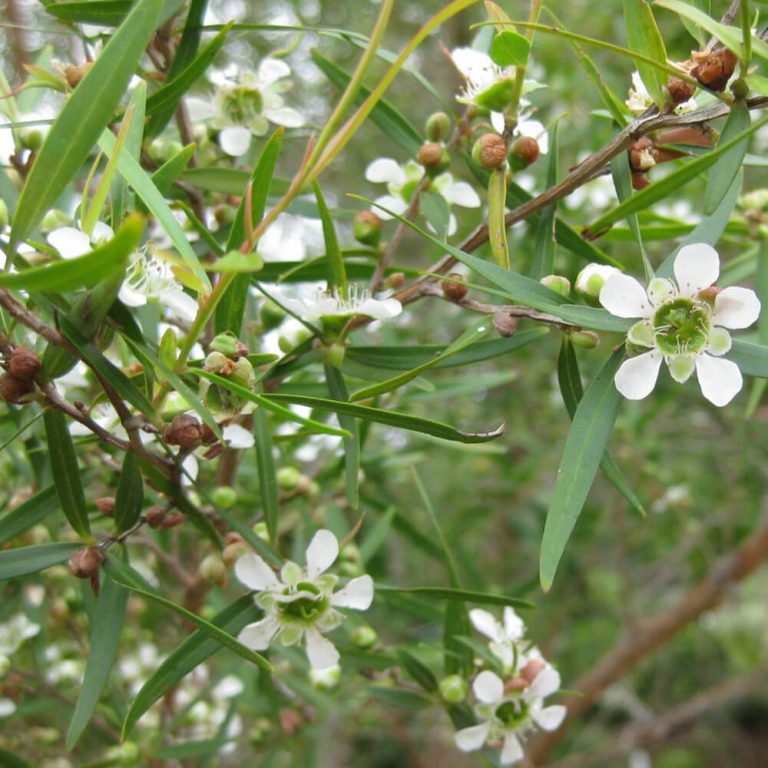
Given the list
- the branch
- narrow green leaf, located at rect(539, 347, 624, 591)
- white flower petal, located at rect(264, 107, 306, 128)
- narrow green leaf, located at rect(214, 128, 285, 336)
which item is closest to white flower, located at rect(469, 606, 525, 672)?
narrow green leaf, located at rect(539, 347, 624, 591)

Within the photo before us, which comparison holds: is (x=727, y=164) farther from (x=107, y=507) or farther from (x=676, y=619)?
(x=676, y=619)

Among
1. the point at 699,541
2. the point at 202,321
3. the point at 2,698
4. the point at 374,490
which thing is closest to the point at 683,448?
the point at 699,541

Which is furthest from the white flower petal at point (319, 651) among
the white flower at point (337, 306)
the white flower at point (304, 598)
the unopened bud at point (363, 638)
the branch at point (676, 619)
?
the branch at point (676, 619)

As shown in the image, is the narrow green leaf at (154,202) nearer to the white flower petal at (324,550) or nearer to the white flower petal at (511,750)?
the white flower petal at (324,550)

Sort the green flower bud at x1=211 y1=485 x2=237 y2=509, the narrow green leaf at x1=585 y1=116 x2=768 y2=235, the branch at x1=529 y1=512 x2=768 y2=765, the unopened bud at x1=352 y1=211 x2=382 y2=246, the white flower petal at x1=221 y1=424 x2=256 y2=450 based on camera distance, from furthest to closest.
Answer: the branch at x1=529 y1=512 x2=768 y2=765
the green flower bud at x1=211 y1=485 x2=237 y2=509
the unopened bud at x1=352 y1=211 x2=382 y2=246
the white flower petal at x1=221 y1=424 x2=256 y2=450
the narrow green leaf at x1=585 y1=116 x2=768 y2=235

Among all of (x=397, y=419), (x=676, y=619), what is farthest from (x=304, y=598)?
(x=676, y=619)

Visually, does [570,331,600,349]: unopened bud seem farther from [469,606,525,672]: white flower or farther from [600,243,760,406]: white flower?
[469,606,525,672]: white flower
